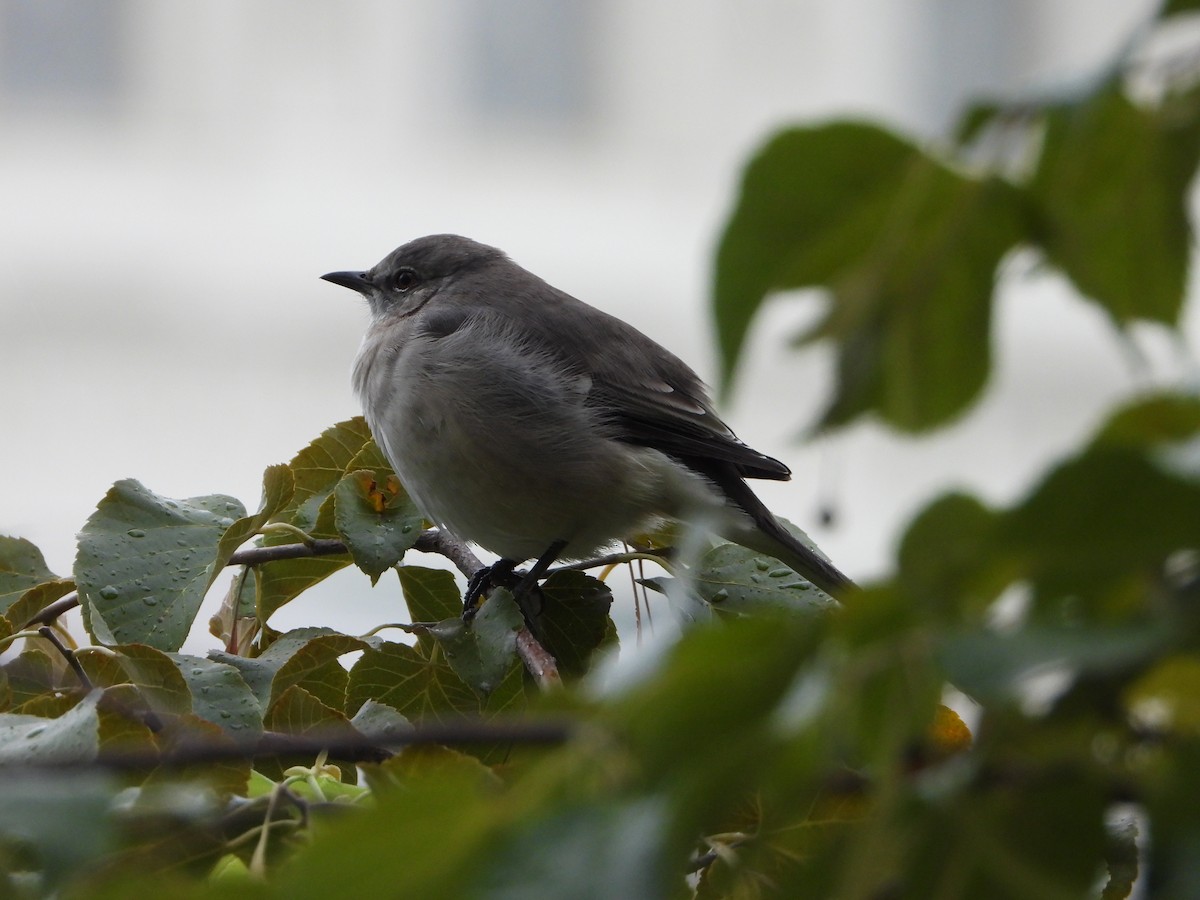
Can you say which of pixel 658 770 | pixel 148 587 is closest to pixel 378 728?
pixel 148 587

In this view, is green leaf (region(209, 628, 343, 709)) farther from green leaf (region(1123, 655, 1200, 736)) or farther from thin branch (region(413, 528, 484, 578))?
green leaf (region(1123, 655, 1200, 736))

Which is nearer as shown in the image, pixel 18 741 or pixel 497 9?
pixel 18 741

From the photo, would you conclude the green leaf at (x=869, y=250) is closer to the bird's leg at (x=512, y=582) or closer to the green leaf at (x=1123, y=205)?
the green leaf at (x=1123, y=205)

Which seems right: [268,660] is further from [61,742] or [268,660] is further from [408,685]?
[61,742]

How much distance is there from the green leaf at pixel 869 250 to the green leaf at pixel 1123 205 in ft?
0.06

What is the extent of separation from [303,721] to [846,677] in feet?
2.85

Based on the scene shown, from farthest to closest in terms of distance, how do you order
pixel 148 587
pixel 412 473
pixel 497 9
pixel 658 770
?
1. pixel 497 9
2. pixel 412 473
3. pixel 148 587
4. pixel 658 770

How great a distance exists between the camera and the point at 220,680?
119 centimetres

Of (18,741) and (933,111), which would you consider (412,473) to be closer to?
(18,741)

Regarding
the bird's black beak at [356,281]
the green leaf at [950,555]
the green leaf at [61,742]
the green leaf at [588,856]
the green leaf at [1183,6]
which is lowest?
the green leaf at [61,742]

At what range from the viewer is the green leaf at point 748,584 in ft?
4.60

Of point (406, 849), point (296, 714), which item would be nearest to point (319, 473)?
point (296, 714)

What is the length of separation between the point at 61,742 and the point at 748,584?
0.80 meters

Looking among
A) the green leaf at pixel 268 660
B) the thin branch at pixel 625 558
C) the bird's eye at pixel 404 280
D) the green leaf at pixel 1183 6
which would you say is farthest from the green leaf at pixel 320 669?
the bird's eye at pixel 404 280
